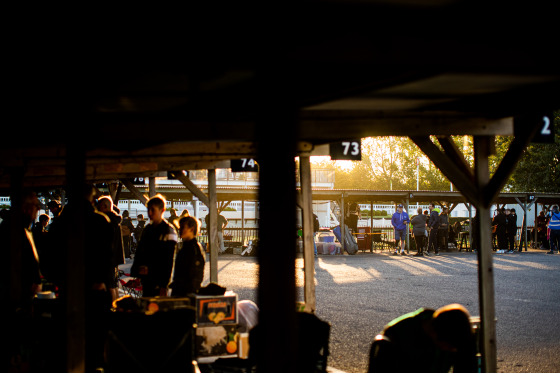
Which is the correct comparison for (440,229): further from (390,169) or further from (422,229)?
(390,169)

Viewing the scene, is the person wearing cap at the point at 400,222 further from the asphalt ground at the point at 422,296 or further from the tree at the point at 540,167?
the tree at the point at 540,167

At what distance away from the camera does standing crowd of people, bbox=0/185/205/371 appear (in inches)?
199

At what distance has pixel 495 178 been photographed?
17.0 ft

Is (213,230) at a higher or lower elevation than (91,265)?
higher

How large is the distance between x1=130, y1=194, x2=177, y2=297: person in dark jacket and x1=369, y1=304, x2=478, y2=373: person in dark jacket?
10.2ft

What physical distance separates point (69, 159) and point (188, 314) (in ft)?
5.31

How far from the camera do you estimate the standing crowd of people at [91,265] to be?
507cm

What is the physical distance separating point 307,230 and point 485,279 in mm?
2754

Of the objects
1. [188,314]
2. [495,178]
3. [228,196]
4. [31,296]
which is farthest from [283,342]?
[228,196]

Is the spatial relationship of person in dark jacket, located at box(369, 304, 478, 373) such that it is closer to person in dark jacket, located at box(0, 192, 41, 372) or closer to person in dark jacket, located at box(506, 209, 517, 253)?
person in dark jacket, located at box(0, 192, 41, 372)

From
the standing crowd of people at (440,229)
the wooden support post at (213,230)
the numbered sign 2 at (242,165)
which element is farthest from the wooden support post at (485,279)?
the standing crowd of people at (440,229)

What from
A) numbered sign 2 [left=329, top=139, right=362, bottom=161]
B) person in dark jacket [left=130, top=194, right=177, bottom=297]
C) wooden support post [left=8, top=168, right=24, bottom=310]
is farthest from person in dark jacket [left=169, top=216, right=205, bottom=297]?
numbered sign 2 [left=329, top=139, right=362, bottom=161]

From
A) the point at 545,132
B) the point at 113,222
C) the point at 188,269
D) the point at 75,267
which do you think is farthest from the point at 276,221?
the point at 113,222

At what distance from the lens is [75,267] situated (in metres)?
4.41
